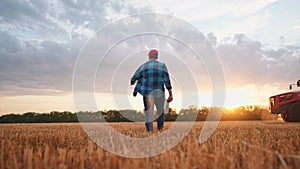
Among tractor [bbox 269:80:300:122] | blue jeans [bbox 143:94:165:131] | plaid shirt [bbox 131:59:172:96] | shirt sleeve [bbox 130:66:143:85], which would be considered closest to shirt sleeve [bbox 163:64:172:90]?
plaid shirt [bbox 131:59:172:96]

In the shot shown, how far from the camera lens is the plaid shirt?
26.2ft

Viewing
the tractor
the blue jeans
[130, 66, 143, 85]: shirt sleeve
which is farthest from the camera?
the tractor

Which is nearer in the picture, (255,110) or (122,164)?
(122,164)

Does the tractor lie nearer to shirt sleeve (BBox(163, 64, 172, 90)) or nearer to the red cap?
shirt sleeve (BBox(163, 64, 172, 90))

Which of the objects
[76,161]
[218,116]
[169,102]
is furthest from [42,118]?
[76,161]

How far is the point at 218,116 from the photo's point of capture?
2591cm

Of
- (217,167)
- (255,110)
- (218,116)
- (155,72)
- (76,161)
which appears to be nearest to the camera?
(217,167)

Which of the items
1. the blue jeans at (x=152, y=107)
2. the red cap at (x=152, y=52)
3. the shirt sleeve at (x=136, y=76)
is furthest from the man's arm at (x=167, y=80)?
the shirt sleeve at (x=136, y=76)

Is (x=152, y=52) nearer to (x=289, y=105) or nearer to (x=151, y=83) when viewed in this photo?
(x=151, y=83)

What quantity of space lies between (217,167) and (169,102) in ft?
18.7

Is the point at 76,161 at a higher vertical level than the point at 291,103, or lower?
lower

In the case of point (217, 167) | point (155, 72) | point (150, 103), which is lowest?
point (217, 167)

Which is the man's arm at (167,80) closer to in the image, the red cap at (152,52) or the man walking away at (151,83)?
the man walking away at (151,83)

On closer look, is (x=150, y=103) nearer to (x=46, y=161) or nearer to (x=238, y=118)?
(x=46, y=161)
